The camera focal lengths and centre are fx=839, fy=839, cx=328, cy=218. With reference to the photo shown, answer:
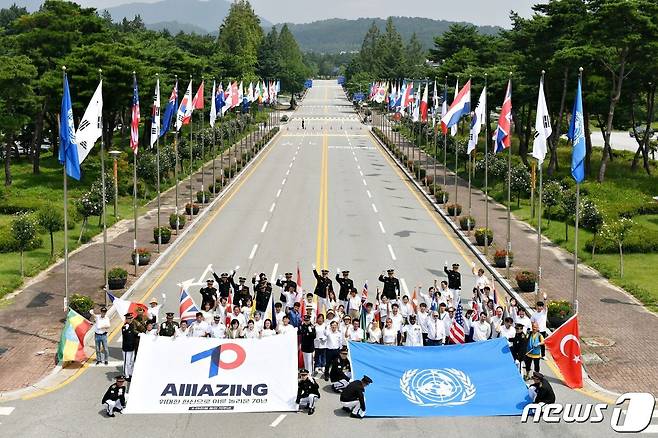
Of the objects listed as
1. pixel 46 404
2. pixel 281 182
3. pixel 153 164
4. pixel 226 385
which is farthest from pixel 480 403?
pixel 281 182

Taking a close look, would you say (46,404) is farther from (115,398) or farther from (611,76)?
(611,76)

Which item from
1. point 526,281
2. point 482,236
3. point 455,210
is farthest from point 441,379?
point 455,210

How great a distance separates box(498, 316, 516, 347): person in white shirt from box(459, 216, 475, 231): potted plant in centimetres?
2103

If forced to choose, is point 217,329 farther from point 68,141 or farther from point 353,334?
point 68,141

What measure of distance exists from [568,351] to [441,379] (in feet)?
12.2

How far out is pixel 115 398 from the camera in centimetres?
1895

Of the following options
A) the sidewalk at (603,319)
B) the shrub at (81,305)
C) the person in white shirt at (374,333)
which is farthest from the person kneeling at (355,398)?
the shrub at (81,305)

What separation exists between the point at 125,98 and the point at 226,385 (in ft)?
153

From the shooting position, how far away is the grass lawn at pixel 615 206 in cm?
3372

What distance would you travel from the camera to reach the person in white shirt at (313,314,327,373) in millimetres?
21656

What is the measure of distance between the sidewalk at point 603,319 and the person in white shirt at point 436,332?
408 centimetres

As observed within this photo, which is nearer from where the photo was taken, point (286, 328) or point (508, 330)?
point (286, 328)

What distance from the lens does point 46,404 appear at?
19.9m

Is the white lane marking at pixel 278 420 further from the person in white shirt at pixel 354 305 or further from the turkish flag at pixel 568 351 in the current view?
the turkish flag at pixel 568 351
